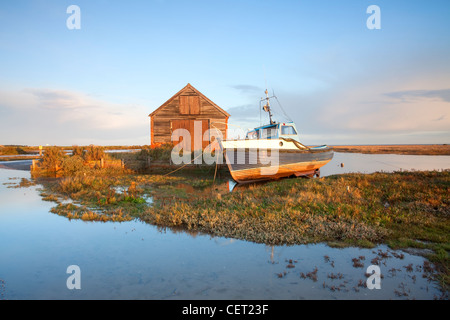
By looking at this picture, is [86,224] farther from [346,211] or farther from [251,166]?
[251,166]

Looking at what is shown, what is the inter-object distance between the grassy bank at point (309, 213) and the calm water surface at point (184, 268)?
54 centimetres

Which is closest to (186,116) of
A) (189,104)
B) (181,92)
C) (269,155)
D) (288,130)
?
(189,104)

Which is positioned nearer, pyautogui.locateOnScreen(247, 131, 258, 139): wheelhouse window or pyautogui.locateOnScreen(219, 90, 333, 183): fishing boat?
pyautogui.locateOnScreen(219, 90, 333, 183): fishing boat

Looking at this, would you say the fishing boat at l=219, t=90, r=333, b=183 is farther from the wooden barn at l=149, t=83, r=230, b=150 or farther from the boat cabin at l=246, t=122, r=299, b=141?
the wooden barn at l=149, t=83, r=230, b=150

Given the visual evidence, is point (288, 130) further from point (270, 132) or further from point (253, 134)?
point (253, 134)

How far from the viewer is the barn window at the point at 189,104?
25750 millimetres

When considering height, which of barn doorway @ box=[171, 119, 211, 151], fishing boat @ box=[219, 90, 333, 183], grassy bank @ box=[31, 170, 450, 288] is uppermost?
barn doorway @ box=[171, 119, 211, 151]

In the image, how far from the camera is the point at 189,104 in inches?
1014

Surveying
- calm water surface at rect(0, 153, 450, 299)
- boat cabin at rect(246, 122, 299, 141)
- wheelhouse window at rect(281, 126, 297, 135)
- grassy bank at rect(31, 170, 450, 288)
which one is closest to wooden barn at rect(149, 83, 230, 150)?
boat cabin at rect(246, 122, 299, 141)

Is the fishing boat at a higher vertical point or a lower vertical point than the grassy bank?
higher

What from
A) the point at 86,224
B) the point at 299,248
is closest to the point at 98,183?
the point at 86,224

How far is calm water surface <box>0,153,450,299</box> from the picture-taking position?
4.34 meters

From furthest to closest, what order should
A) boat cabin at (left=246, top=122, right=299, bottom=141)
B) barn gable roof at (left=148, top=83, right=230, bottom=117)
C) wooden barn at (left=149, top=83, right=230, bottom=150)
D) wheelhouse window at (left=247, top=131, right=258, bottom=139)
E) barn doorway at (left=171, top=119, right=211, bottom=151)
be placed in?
barn doorway at (left=171, top=119, right=211, bottom=151) < wooden barn at (left=149, top=83, right=230, bottom=150) < barn gable roof at (left=148, top=83, right=230, bottom=117) < wheelhouse window at (left=247, top=131, right=258, bottom=139) < boat cabin at (left=246, top=122, right=299, bottom=141)

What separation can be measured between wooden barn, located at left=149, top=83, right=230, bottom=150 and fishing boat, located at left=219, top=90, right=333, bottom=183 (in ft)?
26.7
